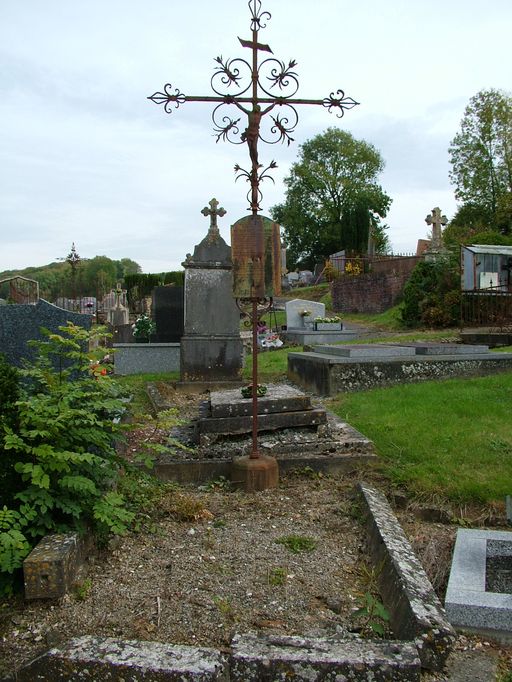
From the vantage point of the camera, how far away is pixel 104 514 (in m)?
3.02

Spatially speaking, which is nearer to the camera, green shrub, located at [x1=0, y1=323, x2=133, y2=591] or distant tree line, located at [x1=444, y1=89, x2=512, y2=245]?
green shrub, located at [x1=0, y1=323, x2=133, y2=591]

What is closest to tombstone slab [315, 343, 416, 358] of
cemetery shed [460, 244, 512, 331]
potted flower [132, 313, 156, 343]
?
potted flower [132, 313, 156, 343]

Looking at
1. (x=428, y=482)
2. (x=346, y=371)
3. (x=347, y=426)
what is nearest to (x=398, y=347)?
(x=346, y=371)

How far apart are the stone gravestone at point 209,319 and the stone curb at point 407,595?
5.66 m

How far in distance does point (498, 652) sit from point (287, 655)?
3.39 feet

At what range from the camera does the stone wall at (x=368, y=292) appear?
2486cm

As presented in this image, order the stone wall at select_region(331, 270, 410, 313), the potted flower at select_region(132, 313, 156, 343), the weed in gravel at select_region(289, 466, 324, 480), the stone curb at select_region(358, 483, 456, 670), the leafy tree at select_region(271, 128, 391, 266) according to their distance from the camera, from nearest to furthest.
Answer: the stone curb at select_region(358, 483, 456, 670)
the weed in gravel at select_region(289, 466, 324, 480)
the potted flower at select_region(132, 313, 156, 343)
the stone wall at select_region(331, 270, 410, 313)
the leafy tree at select_region(271, 128, 391, 266)

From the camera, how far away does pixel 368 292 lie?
26.6 m

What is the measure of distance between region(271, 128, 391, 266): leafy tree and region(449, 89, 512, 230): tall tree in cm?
1239

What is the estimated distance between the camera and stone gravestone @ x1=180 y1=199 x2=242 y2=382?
9.08 m

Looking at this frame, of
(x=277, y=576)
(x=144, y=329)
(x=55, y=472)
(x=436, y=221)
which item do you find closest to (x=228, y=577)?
(x=277, y=576)

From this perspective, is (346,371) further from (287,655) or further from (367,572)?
(287,655)

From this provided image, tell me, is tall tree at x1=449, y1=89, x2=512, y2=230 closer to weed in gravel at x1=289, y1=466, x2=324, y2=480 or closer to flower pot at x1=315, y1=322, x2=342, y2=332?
flower pot at x1=315, y1=322, x2=342, y2=332

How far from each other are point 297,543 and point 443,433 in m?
2.37
